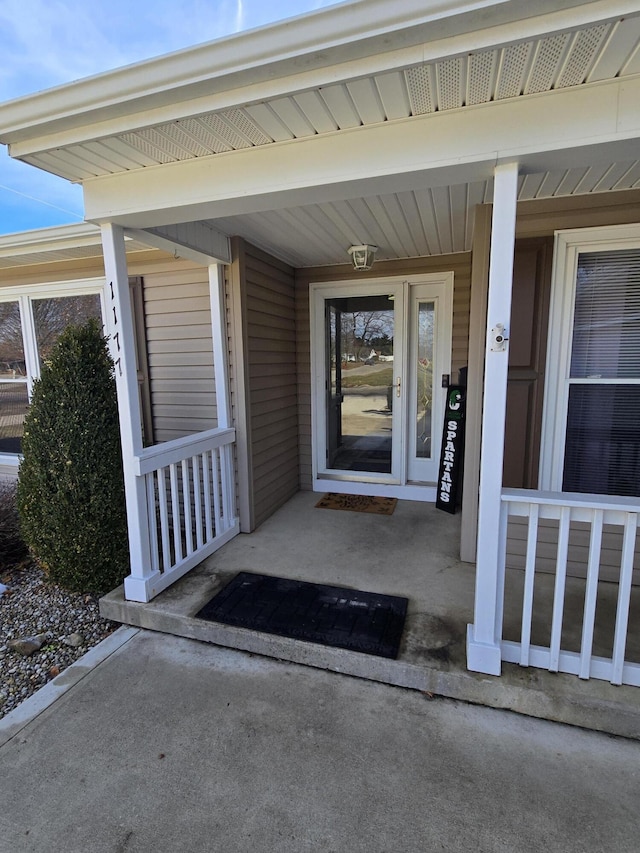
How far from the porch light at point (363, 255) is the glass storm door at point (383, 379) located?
0.56 metres

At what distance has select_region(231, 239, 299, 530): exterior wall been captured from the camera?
313cm

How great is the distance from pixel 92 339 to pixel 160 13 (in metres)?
Answer: 7.26

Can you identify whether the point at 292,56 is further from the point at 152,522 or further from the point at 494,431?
the point at 152,522

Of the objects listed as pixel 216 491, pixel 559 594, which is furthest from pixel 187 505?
pixel 559 594

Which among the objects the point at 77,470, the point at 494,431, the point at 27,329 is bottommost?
the point at 77,470

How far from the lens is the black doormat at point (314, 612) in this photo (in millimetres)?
2047

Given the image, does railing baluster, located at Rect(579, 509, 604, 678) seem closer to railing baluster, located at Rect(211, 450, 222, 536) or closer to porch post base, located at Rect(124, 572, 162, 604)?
porch post base, located at Rect(124, 572, 162, 604)

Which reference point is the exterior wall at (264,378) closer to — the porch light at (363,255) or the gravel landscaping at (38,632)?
the porch light at (363,255)

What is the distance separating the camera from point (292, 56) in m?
1.38

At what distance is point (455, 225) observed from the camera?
9.39 feet

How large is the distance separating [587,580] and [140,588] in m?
2.18

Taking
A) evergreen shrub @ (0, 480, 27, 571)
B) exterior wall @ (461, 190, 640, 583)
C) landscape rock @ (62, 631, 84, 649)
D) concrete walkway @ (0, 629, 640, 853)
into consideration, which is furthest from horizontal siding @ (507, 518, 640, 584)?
evergreen shrub @ (0, 480, 27, 571)

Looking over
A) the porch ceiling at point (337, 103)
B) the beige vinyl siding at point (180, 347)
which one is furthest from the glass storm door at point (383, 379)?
the porch ceiling at point (337, 103)

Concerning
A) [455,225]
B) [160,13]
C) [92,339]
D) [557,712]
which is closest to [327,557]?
[557,712]
